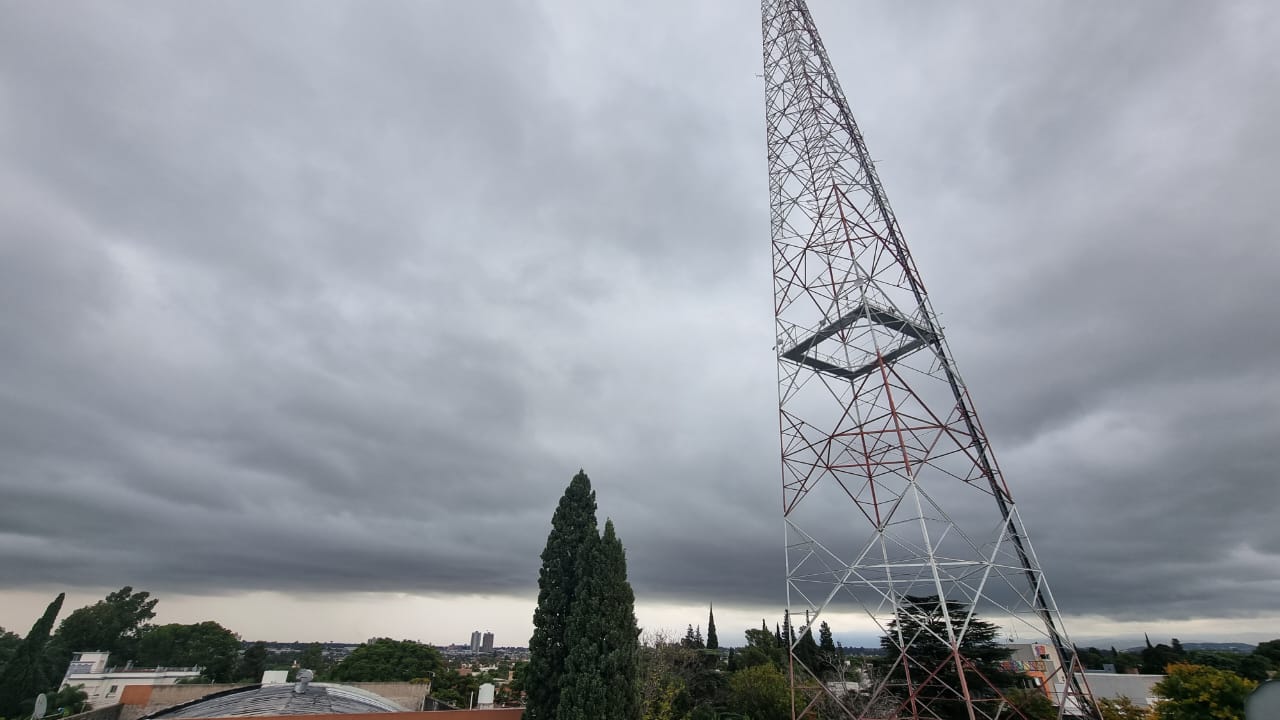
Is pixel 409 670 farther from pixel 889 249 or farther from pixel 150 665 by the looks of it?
pixel 889 249

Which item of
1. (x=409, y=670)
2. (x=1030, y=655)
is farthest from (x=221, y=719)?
(x=1030, y=655)

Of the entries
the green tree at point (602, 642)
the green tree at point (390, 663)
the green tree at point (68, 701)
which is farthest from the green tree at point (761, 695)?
the green tree at point (68, 701)

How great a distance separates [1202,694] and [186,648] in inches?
3124

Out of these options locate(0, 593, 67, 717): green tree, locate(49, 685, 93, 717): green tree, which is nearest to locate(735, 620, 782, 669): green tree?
locate(49, 685, 93, 717): green tree

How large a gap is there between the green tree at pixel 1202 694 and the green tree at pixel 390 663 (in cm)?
4907

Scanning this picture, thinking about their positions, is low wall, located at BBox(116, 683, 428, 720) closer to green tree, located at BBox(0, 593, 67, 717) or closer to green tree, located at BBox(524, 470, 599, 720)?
green tree, located at BBox(524, 470, 599, 720)

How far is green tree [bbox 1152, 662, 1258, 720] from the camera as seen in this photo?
542 inches

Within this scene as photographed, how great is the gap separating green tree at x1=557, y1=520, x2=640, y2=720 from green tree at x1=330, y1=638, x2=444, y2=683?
39403 millimetres

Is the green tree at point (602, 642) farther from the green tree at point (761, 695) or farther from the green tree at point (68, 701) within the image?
the green tree at point (68, 701)

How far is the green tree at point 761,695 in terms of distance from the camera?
25453 millimetres

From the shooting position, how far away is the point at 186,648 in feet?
195

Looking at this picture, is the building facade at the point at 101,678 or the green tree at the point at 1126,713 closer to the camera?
the green tree at the point at 1126,713

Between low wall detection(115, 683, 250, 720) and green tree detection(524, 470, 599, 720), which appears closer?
green tree detection(524, 470, 599, 720)

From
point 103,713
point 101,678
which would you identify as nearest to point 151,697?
point 103,713
